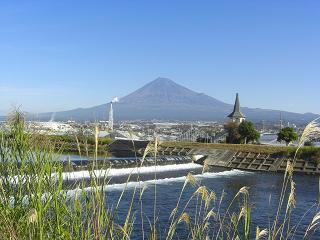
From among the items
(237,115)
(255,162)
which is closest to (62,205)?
(255,162)

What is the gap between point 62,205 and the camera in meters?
4.09

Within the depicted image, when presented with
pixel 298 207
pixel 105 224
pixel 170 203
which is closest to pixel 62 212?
pixel 105 224

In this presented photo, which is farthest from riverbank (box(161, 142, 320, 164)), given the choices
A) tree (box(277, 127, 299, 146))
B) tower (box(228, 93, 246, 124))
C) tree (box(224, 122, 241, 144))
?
tower (box(228, 93, 246, 124))

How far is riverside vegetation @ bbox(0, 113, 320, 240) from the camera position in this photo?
10.5 feet

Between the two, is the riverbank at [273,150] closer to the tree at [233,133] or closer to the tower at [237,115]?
the tree at [233,133]

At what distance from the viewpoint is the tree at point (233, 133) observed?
44850 millimetres

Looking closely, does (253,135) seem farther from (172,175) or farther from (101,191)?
(101,191)

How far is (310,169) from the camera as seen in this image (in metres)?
32.5

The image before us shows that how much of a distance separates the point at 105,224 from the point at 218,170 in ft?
94.6

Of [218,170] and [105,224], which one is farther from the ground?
[105,224]

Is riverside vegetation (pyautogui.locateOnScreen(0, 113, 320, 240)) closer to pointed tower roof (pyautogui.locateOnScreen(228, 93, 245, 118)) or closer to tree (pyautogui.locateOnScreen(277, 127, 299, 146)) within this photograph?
tree (pyautogui.locateOnScreen(277, 127, 299, 146))

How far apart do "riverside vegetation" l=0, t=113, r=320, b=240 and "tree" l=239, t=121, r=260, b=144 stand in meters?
40.3

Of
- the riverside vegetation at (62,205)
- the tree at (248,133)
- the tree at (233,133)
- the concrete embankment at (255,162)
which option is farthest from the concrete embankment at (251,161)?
the riverside vegetation at (62,205)

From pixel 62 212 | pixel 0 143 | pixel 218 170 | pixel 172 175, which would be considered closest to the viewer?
pixel 62 212
